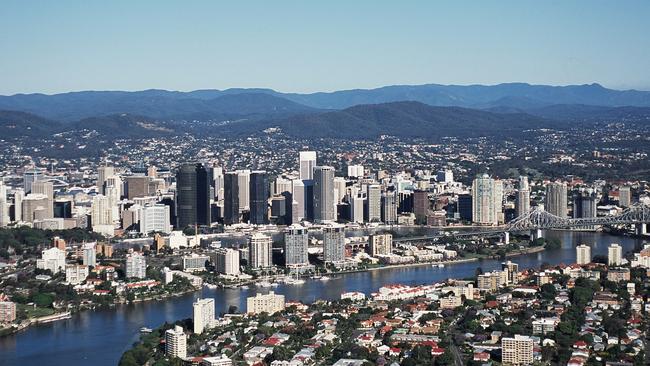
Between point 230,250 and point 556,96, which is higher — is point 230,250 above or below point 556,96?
below

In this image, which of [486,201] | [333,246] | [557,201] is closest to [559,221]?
[557,201]

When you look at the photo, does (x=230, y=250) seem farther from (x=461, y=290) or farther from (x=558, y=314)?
(x=558, y=314)

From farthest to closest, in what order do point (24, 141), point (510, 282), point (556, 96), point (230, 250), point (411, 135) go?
point (556, 96)
point (411, 135)
point (24, 141)
point (230, 250)
point (510, 282)

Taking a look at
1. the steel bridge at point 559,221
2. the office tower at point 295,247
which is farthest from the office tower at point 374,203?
the office tower at point 295,247

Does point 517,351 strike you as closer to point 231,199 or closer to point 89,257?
point 89,257

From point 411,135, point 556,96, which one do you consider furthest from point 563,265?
point 556,96

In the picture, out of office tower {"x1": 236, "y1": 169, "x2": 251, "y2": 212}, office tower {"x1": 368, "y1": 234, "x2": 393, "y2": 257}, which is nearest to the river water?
office tower {"x1": 368, "y1": 234, "x2": 393, "y2": 257}

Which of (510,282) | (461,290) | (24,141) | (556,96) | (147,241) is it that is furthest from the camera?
(556,96)

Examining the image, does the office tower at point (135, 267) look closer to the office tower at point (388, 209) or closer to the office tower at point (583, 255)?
the office tower at point (583, 255)
